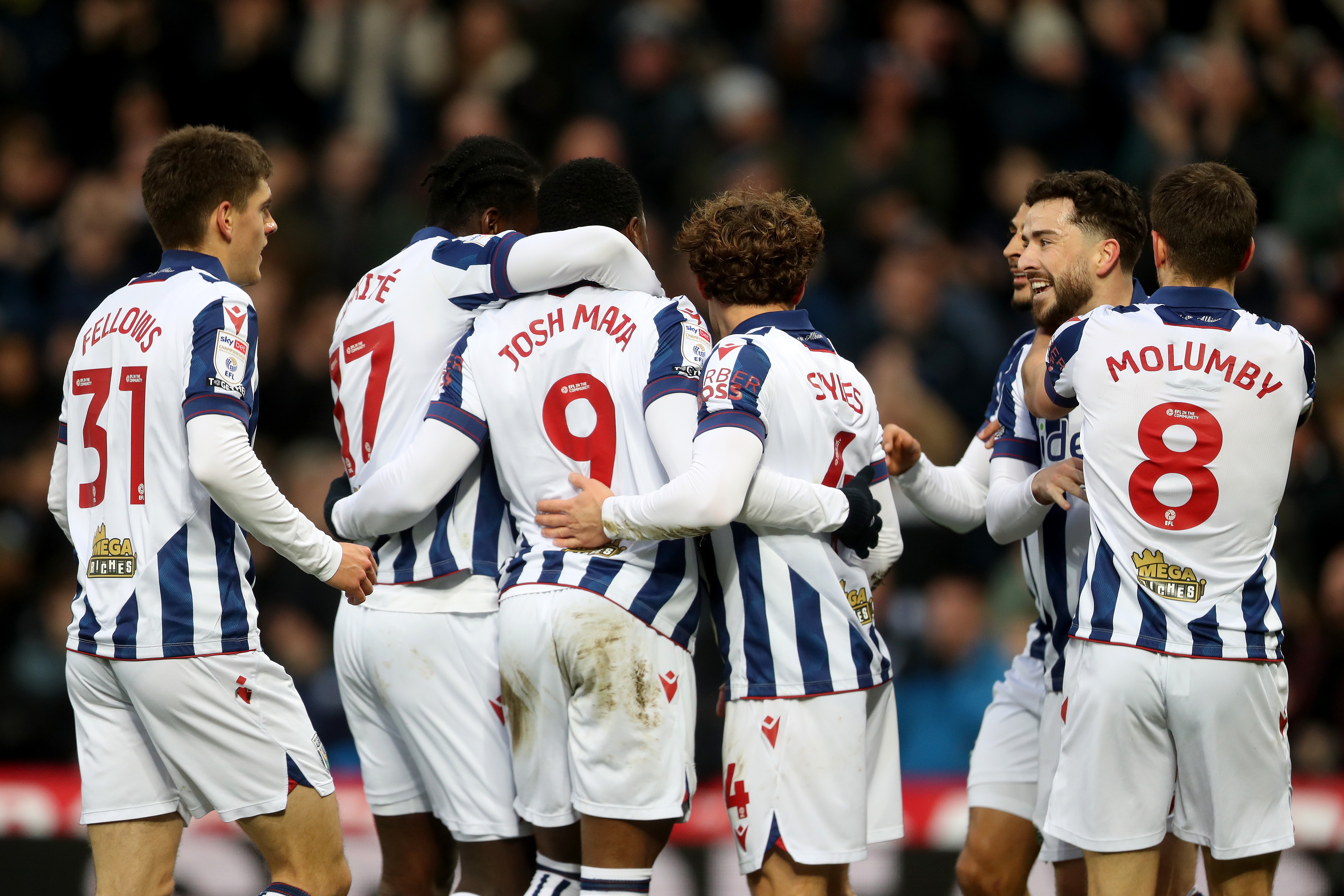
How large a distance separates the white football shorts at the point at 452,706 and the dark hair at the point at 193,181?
133 centimetres

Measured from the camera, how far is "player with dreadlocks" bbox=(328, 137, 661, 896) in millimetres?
4609

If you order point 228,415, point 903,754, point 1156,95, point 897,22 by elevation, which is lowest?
point 903,754

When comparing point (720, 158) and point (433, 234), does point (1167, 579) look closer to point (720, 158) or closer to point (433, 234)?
point (433, 234)

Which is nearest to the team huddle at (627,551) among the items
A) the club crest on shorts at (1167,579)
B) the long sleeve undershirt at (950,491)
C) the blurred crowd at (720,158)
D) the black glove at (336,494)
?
the club crest on shorts at (1167,579)

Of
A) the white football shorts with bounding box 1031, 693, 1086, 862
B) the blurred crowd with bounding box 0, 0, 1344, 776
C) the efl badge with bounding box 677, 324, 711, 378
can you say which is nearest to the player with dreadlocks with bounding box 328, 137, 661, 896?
the efl badge with bounding box 677, 324, 711, 378

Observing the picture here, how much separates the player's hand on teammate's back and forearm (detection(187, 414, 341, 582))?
1.51m

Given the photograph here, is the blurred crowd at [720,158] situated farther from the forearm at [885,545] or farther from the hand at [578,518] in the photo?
the hand at [578,518]

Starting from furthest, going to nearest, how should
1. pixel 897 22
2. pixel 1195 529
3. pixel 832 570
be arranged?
pixel 897 22, pixel 832 570, pixel 1195 529

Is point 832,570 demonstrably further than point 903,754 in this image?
No

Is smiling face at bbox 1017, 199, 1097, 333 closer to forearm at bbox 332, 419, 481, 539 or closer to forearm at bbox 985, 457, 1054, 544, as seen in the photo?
forearm at bbox 985, 457, 1054, 544

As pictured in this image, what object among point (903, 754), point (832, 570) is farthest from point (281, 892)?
point (903, 754)

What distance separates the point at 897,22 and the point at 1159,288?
23.6 ft

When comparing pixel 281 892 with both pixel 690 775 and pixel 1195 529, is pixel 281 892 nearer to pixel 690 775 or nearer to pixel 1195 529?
pixel 690 775

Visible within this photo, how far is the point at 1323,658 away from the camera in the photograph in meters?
7.50
